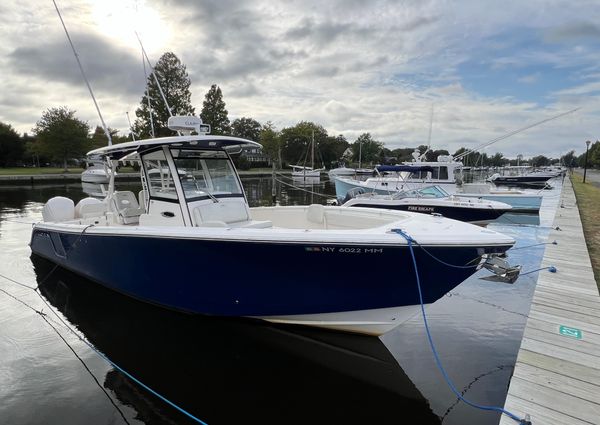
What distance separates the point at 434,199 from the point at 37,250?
1397cm

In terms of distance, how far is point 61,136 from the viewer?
4700 cm

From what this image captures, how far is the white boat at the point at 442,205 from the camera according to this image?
14.9m

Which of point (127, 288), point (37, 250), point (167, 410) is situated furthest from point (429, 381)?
point (37, 250)

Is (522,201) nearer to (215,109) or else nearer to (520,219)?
(520,219)

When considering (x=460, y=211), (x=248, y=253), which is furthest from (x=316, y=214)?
(x=460, y=211)

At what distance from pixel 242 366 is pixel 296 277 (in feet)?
4.61

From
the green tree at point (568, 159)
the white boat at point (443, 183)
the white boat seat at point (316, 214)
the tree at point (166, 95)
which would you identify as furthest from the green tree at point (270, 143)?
the green tree at point (568, 159)

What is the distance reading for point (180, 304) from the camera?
229 inches

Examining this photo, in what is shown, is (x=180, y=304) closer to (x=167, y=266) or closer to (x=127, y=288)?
(x=167, y=266)

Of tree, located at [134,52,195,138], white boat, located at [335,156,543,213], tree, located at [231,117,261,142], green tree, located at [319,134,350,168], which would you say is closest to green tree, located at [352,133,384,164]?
green tree, located at [319,134,350,168]

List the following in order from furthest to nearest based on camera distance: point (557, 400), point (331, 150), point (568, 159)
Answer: point (568, 159) < point (331, 150) < point (557, 400)

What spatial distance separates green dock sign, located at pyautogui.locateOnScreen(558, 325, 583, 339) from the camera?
4.77 m

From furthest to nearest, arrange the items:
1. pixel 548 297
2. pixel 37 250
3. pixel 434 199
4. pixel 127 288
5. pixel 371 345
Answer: pixel 434 199 → pixel 37 250 → pixel 127 288 → pixel 548 297 → pixel 371 345

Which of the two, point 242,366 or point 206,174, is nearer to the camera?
point 242,366
